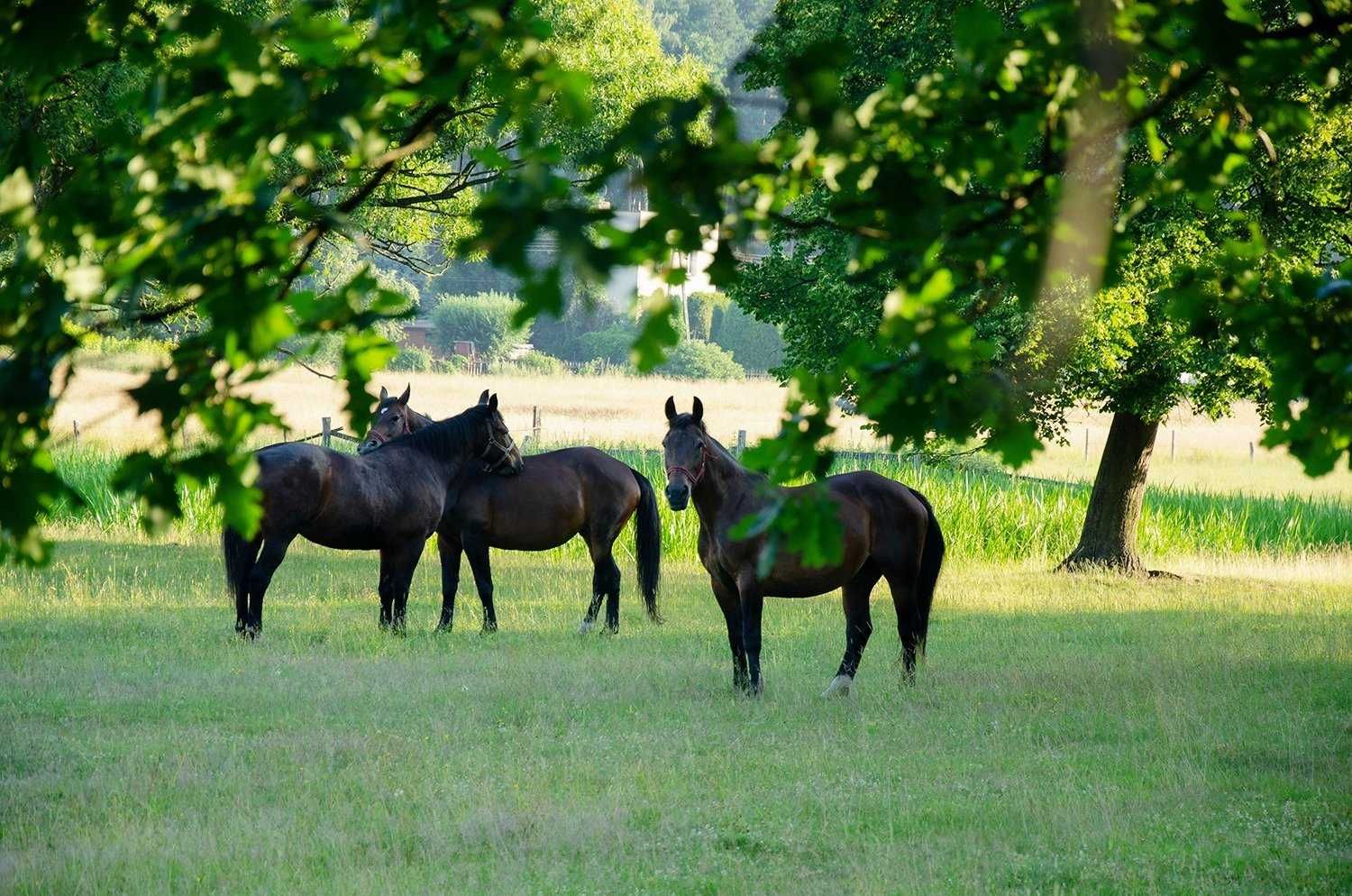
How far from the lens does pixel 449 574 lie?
1390cm

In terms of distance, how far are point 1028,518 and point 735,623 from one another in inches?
468

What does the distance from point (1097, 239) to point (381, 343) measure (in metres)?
1.67

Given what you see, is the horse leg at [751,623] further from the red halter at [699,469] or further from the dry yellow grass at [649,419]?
the dry yellow grass at [649,419]

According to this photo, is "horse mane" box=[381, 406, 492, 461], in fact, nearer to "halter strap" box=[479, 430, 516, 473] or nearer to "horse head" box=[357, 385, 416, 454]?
"halter strap" box=[479, 430, 516, 473]

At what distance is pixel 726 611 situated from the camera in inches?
411

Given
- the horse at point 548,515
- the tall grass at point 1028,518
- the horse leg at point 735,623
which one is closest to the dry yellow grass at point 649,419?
the tall grass at point 1028,518

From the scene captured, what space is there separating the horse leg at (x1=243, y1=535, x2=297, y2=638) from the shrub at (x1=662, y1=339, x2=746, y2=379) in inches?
1878

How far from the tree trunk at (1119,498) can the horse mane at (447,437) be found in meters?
9.23

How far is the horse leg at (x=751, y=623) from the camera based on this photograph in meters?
9.89

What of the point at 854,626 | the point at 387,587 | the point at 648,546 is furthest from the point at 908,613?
the point at 387,587

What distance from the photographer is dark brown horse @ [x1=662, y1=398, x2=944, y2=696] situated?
9.78 meters

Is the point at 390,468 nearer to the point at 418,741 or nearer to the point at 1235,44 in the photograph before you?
the point at 418,741

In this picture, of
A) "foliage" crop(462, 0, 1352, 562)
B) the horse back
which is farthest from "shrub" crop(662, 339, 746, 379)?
"foliage" crop(462, 0, 1352, 562)

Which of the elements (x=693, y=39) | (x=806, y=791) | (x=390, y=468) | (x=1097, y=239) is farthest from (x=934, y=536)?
(x=693, y=39)
